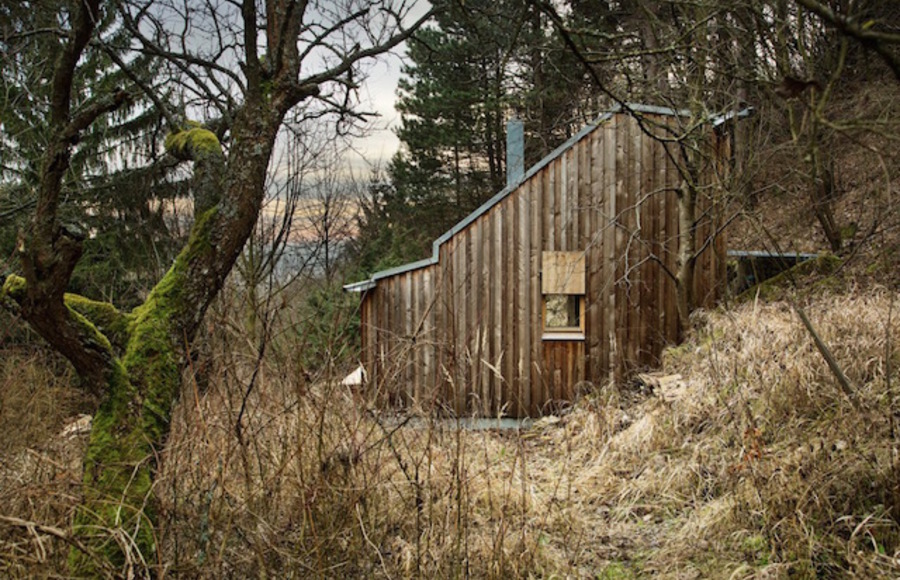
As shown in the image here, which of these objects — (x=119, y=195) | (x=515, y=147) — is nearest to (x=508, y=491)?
(x=515, y=147)

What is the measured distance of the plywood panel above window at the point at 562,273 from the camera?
32.8ft

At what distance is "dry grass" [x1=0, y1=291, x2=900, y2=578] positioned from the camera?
2.96 meters

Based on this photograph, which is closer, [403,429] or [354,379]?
[354,379]

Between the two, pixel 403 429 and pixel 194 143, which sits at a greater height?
pixel 194 143

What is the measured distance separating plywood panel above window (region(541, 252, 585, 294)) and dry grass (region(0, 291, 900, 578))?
4476mm

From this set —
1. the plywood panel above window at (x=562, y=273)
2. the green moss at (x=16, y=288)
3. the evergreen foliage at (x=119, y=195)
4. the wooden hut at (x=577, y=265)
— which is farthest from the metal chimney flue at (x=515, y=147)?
the green moss at (x=16, y=288)

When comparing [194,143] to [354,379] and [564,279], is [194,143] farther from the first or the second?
[564,279]

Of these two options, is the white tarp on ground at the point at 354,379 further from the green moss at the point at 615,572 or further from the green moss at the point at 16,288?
the green moss at the point at 615,572

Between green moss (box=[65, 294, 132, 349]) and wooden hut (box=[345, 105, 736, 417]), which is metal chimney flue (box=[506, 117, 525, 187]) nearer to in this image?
wooden hut (box=[345, 105, 736, 417])

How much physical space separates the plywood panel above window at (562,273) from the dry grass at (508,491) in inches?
176

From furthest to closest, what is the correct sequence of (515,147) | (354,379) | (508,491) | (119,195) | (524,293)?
1. (119,195)
2. (515,147)
3. (524,293)
4. (354,379)
5. (508,491)

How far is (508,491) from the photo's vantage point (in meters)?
3.38

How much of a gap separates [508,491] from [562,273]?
22.9ft

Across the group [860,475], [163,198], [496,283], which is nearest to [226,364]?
[860,475]
